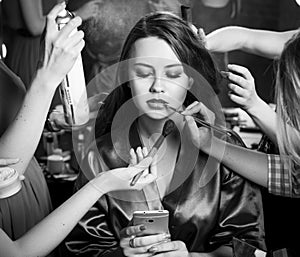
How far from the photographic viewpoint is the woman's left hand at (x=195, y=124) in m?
1.03

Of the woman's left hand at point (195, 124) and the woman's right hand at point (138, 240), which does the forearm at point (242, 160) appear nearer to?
the woman's left hand at point (195, 124)

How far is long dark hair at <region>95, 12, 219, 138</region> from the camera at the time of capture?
992 millimetres

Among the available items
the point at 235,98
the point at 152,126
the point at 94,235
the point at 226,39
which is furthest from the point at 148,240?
the point at 226,39

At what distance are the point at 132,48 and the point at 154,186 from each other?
0.95 feet

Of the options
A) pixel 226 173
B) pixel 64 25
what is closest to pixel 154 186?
pixel 226 173

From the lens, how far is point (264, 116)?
105 centimetres

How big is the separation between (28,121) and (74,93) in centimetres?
11

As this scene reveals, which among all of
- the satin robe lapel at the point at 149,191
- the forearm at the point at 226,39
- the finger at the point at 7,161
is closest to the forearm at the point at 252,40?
the forearm at the point at 226,39

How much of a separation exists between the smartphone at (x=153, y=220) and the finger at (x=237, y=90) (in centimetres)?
29

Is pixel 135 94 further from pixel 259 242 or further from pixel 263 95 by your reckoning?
pixel 259 242

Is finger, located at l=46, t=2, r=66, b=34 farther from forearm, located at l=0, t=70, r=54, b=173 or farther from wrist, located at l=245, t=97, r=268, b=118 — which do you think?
wrist, located at l=245, t=97, r=268, b=118

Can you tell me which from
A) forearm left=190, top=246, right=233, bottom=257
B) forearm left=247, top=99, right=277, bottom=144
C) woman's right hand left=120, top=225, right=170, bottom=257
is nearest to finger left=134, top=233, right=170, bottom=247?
woman's right hand left=120, top=225, right=170, bottom=257

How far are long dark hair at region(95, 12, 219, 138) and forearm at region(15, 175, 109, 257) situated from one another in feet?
0.48

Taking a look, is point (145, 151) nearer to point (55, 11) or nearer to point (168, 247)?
point (168, 247)
